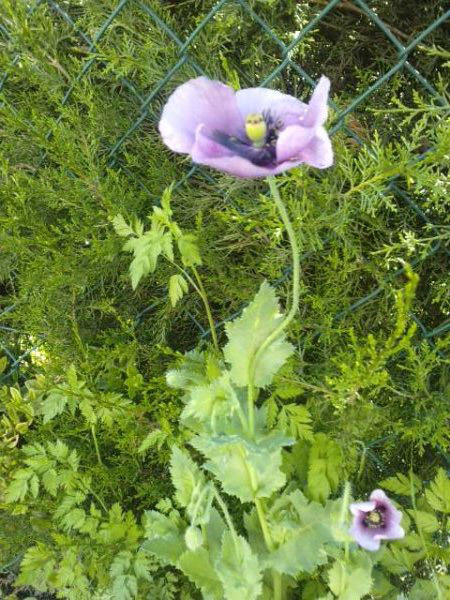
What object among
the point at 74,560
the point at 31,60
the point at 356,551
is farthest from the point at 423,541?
the point at 31,60

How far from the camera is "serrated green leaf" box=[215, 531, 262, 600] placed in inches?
45.3

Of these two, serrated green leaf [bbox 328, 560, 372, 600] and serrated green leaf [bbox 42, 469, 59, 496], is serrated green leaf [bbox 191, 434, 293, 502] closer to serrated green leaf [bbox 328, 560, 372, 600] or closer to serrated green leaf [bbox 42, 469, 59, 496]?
serrated green leaf [bbox 328, 560, 372, 600]

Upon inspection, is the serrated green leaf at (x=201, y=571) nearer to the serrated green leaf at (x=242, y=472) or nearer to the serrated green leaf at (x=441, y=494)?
the serrated green leaf at (x=242, y=472)

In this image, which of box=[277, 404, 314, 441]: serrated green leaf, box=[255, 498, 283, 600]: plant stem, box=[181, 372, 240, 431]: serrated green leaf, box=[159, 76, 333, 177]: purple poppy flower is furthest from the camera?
box=[277, 404, 314, 441]: serrated green leaf

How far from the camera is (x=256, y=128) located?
0.87 metres

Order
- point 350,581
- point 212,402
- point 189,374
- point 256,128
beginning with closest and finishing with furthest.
→ point 256,128
point 212,402
point 350,581
point 189,374

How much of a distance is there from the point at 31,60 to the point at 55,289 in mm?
525

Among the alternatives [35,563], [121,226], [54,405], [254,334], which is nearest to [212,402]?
[254,334]

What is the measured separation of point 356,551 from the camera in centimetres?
125

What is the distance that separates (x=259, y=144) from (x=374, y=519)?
785 millimetres

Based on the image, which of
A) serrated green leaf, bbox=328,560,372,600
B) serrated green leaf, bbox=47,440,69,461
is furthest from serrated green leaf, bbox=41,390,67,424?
serrated green leaf, bbox=328,560,372,600

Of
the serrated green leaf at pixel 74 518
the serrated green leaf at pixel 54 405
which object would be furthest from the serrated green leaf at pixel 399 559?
the serrated green leaf at pixel 54 405

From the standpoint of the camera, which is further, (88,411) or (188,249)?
(88,411)

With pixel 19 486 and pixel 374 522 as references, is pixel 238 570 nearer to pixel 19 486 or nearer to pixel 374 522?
pixel 374 522
